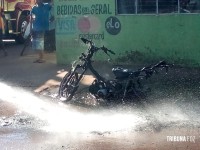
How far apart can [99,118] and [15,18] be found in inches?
479

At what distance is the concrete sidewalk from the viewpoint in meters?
11.1

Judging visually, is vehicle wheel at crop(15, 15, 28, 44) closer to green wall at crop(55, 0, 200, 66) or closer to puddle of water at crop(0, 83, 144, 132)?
green wall at crop(55, 0, 200, 66)

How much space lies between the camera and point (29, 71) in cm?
1270

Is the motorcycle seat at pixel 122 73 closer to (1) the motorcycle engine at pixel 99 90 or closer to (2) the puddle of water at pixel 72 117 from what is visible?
(1) the motorcycle engine at pixel 99 90

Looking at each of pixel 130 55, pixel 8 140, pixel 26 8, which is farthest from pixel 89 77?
pixel 26 8

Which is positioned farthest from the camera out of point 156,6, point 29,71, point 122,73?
point 29,71

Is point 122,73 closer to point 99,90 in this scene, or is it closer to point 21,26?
point 99,90

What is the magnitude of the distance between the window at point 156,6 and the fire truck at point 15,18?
6.96 metres

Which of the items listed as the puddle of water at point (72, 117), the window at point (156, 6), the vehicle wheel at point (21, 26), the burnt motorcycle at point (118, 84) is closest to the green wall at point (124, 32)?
the window at point (156, 6)

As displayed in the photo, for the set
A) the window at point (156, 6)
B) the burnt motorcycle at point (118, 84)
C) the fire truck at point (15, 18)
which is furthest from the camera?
the fire truck at point (15, 18)

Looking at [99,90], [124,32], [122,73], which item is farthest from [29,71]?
[122,73]

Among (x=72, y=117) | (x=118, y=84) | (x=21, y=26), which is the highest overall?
(x=21, y=26)

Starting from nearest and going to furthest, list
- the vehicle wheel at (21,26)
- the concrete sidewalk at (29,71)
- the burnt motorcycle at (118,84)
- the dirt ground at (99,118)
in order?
the dirt ground at (99,118)
the burnt motorcycle at (118,84)
the concrete sidewalk at (29,71)
the vehicle wheel at (21,26)

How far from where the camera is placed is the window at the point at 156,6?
468 inches
